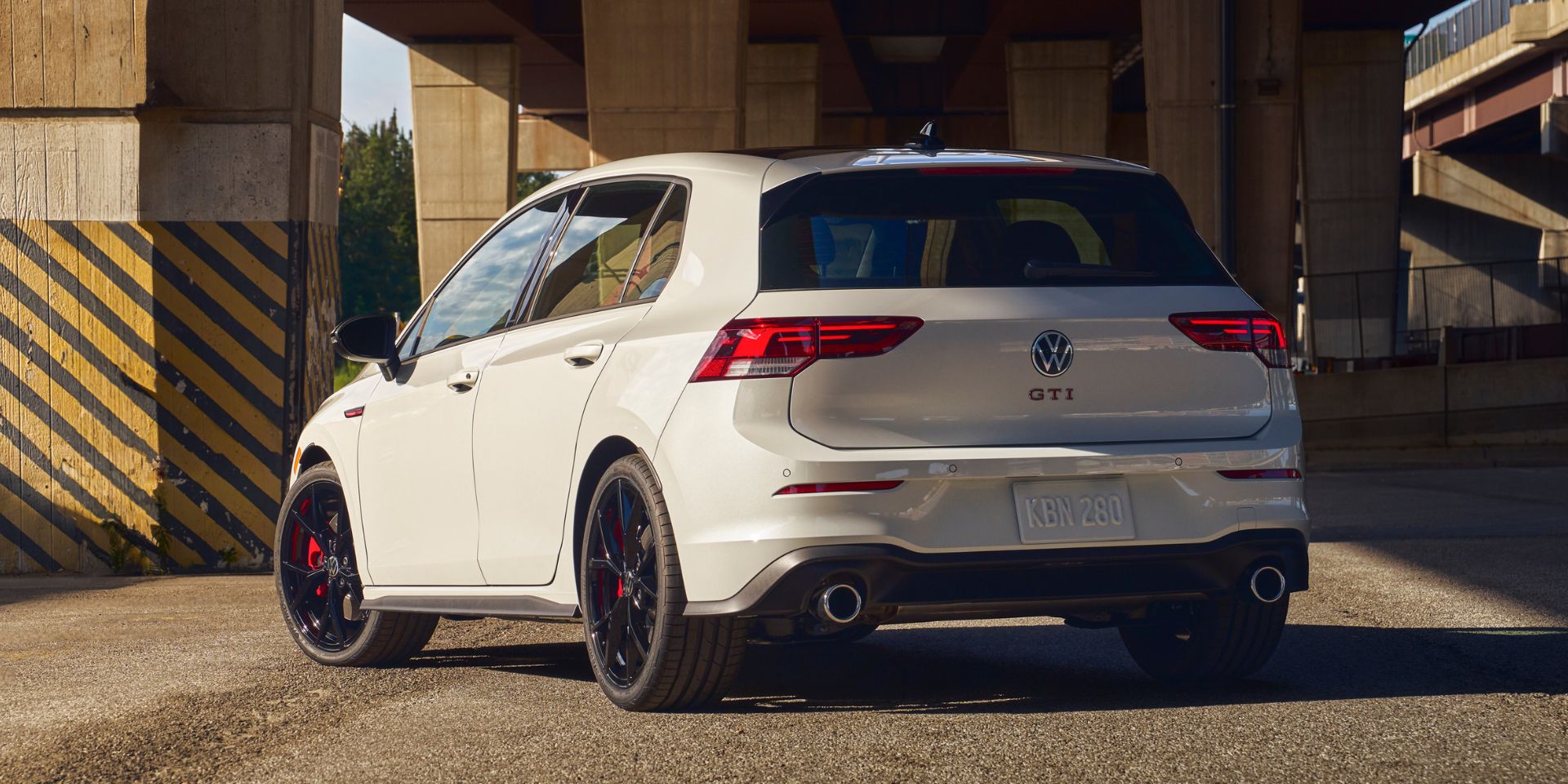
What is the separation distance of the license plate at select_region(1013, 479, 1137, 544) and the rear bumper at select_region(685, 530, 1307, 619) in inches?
1.7

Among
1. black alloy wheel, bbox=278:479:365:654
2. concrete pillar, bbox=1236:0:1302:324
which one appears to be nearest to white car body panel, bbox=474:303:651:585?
black alloy wheel, bbox=278:479:365:654

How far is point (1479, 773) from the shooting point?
14.9 feet

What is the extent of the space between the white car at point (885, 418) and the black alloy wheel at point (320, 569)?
1.31 metres

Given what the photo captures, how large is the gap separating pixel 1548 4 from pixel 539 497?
40502 millimetres

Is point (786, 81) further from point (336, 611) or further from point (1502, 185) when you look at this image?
point (336, 611)

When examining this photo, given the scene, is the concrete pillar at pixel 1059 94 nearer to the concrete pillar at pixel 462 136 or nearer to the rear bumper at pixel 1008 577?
the concrete pillar at pixel 462 136

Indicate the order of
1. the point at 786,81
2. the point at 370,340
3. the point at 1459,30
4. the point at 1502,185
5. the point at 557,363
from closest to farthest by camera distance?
the point at 557,363 → the point at 370,340 → the point at 786,81 → the point at 1459,30 → the point at 1502,185

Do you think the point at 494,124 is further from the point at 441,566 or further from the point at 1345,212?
the point at 441,566

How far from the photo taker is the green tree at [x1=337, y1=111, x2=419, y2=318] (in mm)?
135375

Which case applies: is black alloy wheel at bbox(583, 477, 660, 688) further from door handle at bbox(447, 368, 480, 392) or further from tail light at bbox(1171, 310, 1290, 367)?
tail light at bbox(1171, 310, 1290, 367)

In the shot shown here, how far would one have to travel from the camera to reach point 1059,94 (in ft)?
139

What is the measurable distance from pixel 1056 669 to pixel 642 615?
1692mm

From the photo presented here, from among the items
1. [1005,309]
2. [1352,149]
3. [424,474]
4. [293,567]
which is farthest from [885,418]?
[1352,149]

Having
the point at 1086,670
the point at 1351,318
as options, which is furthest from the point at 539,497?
the point at 1351,318
